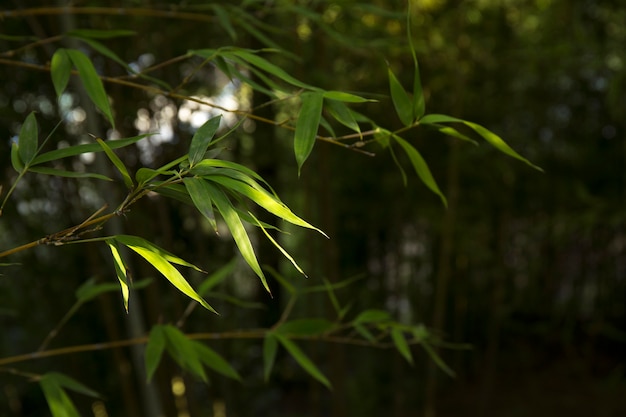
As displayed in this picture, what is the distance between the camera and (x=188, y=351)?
3.24 feet

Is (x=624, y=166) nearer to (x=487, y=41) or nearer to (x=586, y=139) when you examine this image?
(x=586, y=139)

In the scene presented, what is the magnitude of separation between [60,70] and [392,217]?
264 centimetres

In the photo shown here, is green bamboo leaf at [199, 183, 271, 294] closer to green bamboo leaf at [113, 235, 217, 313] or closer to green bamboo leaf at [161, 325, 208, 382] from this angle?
green bamboo leaf at [113, 235, 217, 313]

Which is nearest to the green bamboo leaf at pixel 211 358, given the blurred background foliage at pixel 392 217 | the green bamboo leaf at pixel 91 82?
the green bamboo leaf at pixel 91 82

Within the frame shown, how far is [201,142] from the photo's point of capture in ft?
2.15

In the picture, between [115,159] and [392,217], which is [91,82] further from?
[392,217]

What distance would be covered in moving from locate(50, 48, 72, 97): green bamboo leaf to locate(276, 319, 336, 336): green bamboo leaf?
479 mm

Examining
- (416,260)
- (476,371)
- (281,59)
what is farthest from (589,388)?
(281,59)

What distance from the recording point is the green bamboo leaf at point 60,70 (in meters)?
0.89

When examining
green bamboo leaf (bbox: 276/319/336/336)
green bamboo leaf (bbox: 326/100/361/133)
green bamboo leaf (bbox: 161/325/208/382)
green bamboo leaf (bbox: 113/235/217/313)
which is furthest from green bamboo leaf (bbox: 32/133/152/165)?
green bamboo leaf (bbox: 276/319/336/336)

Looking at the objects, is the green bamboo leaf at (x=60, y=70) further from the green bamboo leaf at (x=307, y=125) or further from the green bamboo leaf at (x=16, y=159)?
the green bamboo leaf at (x=307, y=125)

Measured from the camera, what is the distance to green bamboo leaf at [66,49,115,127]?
848 mm

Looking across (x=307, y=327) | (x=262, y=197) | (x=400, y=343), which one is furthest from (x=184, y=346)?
(x=262, y=197)

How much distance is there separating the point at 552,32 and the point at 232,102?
134cm
